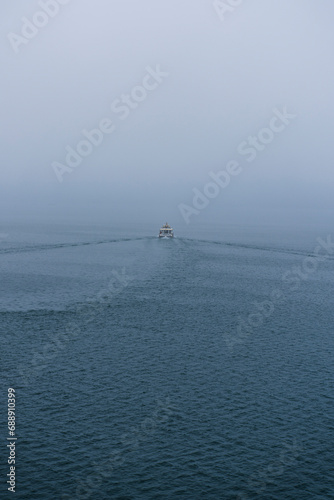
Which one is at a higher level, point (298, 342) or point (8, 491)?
point (298, 342)

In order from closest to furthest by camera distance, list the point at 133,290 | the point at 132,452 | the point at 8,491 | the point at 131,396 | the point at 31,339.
A: the point at 8,491
the point at 132,452
the point at 131,396
the point at 31,339
the point at 133,290

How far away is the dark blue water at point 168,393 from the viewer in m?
42.5

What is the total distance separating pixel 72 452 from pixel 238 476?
53.7ft

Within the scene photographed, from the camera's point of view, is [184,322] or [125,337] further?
[184,322]

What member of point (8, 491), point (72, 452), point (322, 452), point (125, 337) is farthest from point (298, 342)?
point (8, 491)

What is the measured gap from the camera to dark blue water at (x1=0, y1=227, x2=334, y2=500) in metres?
42.5

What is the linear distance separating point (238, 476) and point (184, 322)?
50.6 meters

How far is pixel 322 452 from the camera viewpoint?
4666 centimetres

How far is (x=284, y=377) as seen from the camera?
65125mm

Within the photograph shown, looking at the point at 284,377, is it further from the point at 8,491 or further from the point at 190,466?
the point at 8,491

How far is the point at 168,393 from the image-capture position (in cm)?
5894

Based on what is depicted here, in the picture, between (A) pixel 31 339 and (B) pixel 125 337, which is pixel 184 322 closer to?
(B) pixel 125 337

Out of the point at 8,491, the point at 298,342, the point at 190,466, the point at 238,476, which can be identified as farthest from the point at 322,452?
the point at 298,342

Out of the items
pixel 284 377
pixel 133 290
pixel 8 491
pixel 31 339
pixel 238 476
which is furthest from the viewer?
pixel 133 290
